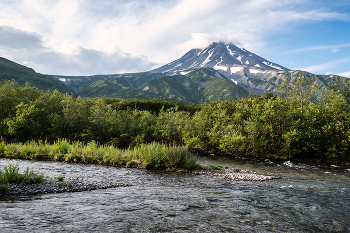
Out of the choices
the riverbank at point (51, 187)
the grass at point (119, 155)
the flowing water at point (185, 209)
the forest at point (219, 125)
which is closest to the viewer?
the flowing water at point (185, 209)

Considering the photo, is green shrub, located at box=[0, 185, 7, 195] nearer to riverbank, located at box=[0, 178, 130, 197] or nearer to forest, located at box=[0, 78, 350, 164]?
riverbank, located at box=[0, 178, 130, 197]

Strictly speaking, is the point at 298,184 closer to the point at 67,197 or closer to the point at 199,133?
the point at 67,197

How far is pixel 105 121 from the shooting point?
35188mm

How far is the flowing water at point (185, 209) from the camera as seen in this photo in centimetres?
709

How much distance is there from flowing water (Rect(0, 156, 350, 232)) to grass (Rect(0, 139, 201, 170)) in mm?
5061

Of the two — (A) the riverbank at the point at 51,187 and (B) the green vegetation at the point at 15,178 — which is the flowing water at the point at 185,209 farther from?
(B) the green vegetation at the point at 15,178

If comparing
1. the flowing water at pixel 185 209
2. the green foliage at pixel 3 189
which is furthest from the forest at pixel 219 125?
the green foliage at pixel 3 189

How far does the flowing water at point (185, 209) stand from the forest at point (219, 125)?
14.4m

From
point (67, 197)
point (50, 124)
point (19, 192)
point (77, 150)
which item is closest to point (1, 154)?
point (77, 150)

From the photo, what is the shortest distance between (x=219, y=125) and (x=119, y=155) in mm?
16836

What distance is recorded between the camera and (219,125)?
1291 inches

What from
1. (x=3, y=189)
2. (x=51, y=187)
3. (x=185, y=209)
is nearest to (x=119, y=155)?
(x=51, y=187)

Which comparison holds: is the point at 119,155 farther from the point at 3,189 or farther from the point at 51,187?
the point at 3,189

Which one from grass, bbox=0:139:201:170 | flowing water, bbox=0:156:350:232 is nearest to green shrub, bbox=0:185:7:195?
flowing water, bbox=0:156:350:232
